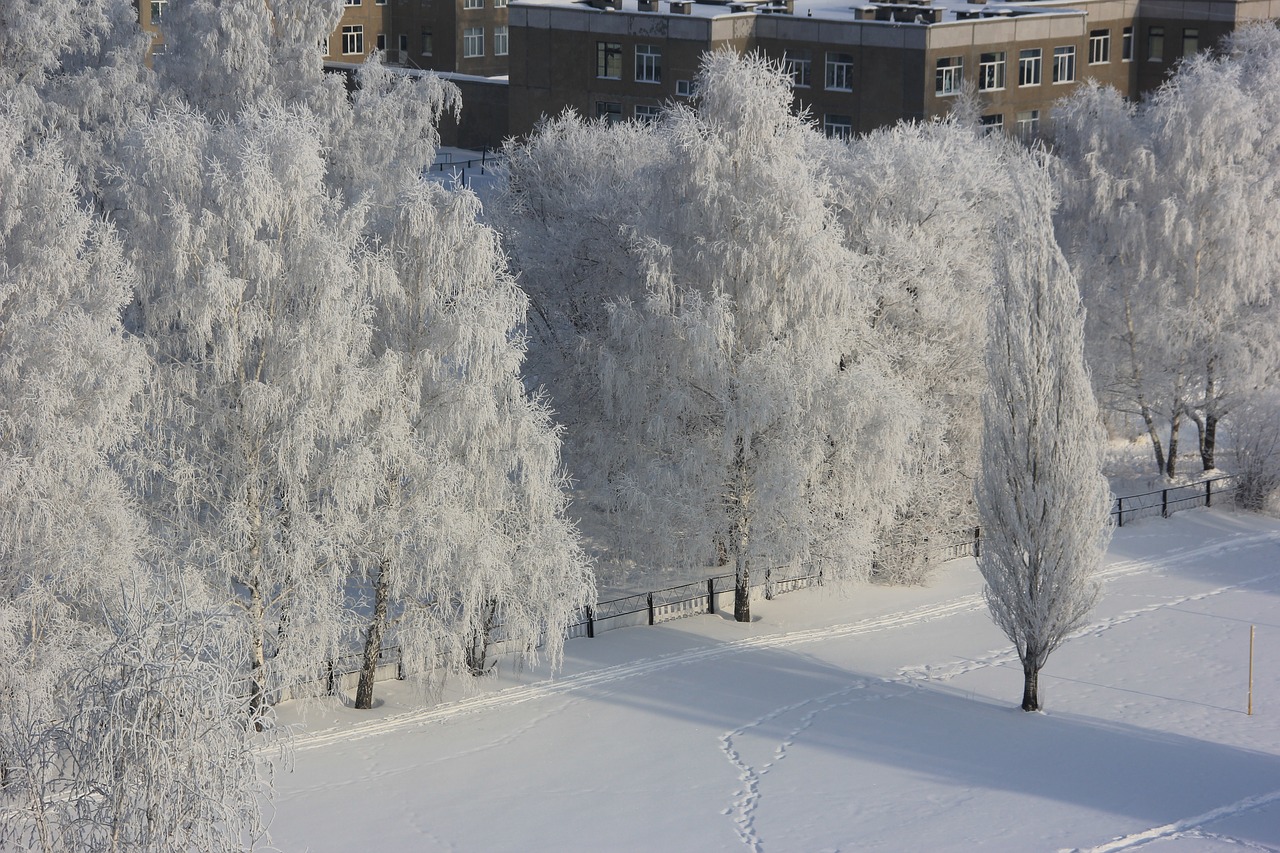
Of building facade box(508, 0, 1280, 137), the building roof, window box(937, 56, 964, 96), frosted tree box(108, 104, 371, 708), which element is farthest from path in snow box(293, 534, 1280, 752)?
the building roof

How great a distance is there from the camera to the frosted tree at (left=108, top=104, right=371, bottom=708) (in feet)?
72.3

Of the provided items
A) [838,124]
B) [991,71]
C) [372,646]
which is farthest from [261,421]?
[991,71]

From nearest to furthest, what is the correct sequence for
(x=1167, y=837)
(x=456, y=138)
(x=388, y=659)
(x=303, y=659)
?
(x=1167, y=837), (x=303, y=659), (x=388, y=659), (x=456, y=138)

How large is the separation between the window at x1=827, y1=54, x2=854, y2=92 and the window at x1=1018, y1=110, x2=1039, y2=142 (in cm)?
690

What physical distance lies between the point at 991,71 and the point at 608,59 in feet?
48.0

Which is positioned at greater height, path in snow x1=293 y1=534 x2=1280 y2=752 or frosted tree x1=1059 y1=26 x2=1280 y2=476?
frosted tree x1=1059 y1=26 x2=1280 y2=476

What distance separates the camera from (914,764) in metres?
23.0

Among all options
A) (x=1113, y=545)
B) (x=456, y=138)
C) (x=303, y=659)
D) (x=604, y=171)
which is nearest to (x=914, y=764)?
(x=303, y=659)

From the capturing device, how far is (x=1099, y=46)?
206ft

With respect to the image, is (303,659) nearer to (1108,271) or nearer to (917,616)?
(917,616)

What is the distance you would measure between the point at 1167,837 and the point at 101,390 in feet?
50.4

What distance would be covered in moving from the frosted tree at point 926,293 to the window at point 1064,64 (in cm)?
2667

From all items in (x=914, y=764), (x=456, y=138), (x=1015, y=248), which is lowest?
(x=914, y=764)

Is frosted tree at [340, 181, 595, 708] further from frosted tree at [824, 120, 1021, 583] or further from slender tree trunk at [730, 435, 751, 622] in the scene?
frosted tree at [824, 120, 1021, 583]
